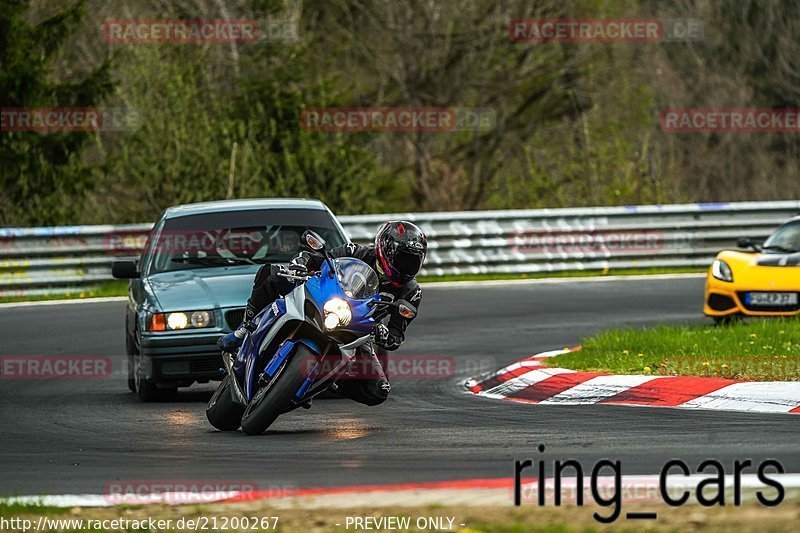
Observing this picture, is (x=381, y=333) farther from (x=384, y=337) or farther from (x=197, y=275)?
(x=197, y=275)

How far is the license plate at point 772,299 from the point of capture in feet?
53.7

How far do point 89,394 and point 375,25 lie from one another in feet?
68.4

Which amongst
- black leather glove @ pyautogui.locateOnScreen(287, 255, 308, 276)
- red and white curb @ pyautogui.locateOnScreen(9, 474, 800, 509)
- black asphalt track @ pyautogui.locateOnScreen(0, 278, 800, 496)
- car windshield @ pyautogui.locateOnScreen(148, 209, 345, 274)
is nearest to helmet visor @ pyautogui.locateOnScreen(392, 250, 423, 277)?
black leather glove @ pyautogui.locateOnScreen(287, 255, 308, 276)

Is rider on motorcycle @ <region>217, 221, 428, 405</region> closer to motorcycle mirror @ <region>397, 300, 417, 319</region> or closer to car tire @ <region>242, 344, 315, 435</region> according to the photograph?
motorcycle mirror @ <region>397, 300, 417, 319</region>

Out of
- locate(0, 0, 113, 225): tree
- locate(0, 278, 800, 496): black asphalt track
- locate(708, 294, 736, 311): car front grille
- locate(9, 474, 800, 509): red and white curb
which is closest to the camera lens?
locate(9, 474, 800, 509): red and white curb

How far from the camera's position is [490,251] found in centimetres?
2366

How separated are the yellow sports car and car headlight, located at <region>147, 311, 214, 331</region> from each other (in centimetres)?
685

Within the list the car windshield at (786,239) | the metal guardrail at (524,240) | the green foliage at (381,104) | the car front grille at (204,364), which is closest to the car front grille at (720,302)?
the car windshield at (786,239)

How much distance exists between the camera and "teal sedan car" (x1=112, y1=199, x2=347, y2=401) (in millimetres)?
12062

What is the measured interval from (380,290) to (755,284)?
25.9 ft

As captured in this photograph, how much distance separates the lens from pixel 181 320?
12141mm

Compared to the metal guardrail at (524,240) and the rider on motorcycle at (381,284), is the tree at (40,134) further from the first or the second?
the rider on motorcycle at (381,284)

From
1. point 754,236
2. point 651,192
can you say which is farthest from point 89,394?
point 651,192

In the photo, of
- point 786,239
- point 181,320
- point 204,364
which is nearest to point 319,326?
point 204,364
